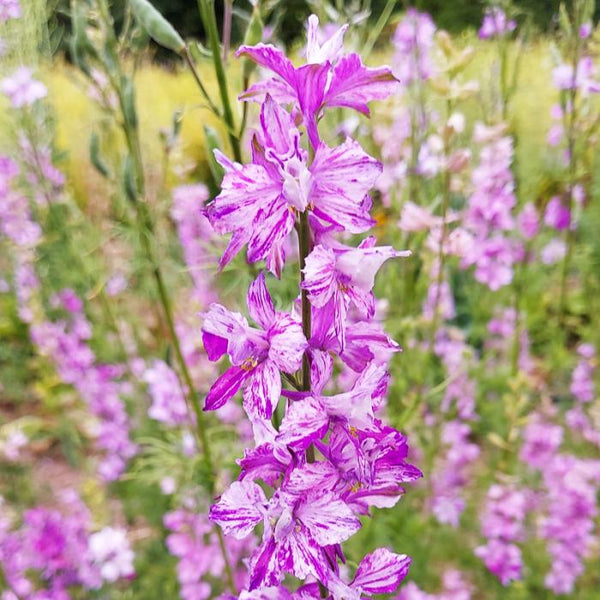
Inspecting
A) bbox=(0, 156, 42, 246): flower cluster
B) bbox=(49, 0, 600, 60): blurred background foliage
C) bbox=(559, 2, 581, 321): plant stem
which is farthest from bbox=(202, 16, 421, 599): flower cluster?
bbox=(0, 156, 42, 246): flower cluster

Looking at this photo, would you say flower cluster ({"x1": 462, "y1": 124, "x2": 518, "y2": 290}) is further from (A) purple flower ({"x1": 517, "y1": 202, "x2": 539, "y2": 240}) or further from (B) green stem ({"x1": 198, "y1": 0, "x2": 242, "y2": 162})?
(B) green stem ({"x1": 198, "y1": 0, "x2": 242, "y2": 162})

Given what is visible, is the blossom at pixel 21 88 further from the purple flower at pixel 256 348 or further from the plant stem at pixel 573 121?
the purple flower at pixel 256 348

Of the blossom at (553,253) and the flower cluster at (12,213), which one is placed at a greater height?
the flower cluster at (12,213)

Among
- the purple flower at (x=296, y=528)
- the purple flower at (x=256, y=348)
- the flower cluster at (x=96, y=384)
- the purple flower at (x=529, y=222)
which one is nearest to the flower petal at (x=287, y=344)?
the purple flower at (x=256, y=348)

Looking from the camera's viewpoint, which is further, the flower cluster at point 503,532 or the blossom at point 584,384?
the blossom at point 584,384

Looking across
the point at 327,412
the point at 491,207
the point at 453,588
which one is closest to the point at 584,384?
the point at 453,588

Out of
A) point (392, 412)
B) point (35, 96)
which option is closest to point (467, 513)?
point (392, 412)

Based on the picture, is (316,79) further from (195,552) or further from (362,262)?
(195,552)
